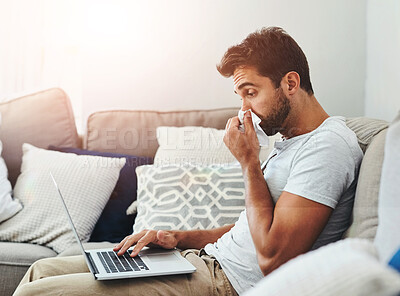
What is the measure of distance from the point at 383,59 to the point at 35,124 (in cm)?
141

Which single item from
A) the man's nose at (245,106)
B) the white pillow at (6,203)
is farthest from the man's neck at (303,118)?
the white pillow at (6,203)

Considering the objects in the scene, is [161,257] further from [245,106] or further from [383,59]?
[383,59]

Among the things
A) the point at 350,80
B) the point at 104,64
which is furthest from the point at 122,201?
the point at 350,80

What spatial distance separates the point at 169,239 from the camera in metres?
1.31

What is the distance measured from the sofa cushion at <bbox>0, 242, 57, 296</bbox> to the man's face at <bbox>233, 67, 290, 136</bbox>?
33.6 inches

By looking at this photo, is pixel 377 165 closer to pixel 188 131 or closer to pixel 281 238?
pixel 281 238

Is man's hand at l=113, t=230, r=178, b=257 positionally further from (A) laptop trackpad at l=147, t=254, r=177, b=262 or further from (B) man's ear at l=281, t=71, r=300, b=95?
(B) man's ear at l=281, t=71, r=300, b=95

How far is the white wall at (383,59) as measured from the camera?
5.30ft

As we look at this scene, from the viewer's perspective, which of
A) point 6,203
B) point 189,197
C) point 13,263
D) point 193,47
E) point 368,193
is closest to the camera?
point 368,193

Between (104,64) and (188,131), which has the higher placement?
(104,64)

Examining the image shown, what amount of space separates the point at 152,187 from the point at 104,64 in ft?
3.03

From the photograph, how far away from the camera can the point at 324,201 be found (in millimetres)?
1011

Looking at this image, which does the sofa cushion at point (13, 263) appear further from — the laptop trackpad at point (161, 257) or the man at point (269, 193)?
the laptop trackpad at point (161, 257)

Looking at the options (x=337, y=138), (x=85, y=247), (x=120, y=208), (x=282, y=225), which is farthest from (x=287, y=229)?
(x=120, y=208)
